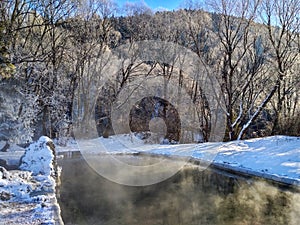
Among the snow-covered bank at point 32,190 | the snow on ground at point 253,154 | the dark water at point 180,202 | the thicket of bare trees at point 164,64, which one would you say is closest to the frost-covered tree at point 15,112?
the thicket of bare trees at point 164,64

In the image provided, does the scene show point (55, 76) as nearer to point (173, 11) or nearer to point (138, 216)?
point (173, 11)

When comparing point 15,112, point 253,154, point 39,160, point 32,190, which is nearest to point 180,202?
point 32,190

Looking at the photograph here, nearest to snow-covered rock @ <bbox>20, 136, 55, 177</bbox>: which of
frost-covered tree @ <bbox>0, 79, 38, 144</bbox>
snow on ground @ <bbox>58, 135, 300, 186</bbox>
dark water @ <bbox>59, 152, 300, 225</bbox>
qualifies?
dark water @ <bbox>59, 152, 300, 225</bbox>

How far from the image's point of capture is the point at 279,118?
16.9 meters

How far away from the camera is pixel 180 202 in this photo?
6852 millimetres

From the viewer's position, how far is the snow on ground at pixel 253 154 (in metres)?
8.80

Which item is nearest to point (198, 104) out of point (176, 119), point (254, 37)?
point (176, 119)

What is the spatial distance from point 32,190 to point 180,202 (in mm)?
3389

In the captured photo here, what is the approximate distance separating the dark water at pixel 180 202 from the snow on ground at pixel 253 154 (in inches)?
28.3

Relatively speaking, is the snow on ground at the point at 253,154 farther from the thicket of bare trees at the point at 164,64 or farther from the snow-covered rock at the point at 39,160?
the snow-covered rock at the point at 39,160

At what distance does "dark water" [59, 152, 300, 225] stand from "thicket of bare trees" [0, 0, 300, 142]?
6262mm

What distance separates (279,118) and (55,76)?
1294 centimetres

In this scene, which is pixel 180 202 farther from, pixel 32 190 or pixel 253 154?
pixel 253 154

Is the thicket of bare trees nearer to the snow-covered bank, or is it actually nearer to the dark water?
the snow-covered bank
